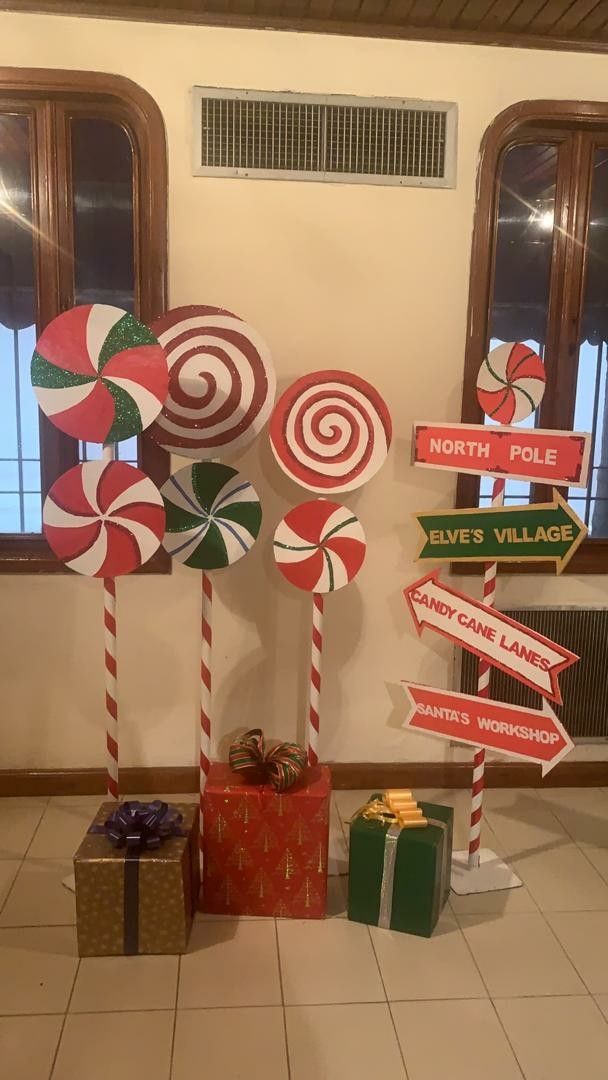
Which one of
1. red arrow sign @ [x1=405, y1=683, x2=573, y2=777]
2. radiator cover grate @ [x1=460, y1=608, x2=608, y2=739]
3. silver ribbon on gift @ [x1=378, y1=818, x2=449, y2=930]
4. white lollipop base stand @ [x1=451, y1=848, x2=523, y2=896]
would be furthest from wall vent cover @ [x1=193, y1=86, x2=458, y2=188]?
white lollipop base stand @ [x1=451, y1=848, x2=523, y2=896]

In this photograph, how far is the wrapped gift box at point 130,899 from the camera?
223cm

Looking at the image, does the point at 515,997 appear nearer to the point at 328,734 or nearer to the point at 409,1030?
the point at 409,1030

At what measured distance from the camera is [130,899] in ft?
7.38

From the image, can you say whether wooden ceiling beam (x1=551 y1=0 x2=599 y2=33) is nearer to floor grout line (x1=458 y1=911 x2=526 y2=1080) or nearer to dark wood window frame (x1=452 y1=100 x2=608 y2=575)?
dark wood window frame (x1=452 y1=100 x2=608 y2=575)

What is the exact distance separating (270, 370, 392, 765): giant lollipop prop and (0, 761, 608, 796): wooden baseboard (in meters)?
1.04

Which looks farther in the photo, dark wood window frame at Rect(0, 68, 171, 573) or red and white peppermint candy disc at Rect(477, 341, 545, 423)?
dark wood window frame at Rect(0, 68, 171, 573)

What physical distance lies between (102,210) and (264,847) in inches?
89.9

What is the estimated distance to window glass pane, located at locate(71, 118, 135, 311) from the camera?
2.93 metres

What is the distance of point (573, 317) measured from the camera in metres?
3.10

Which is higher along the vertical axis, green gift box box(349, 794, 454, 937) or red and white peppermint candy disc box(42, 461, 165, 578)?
red and white peppermint candy disc box(42, 461, 165, 578)

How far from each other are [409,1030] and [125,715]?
1560mm

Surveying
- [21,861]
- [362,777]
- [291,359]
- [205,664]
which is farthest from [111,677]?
[291,359]

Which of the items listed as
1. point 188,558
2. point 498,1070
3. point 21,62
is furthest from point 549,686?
point 21,62

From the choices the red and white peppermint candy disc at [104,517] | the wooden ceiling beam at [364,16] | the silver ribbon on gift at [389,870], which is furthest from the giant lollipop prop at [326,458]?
the wooden ceiling beam at [364,16]
